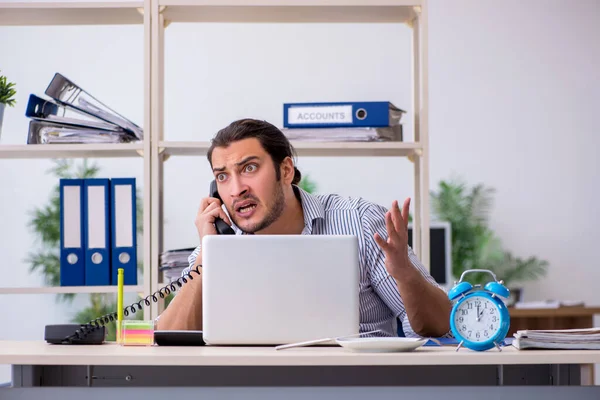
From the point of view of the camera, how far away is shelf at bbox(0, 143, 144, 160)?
2828 mm

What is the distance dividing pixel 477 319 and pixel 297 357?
379 millimetres

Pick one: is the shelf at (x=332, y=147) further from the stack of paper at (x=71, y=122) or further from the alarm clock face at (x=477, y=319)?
the alarm clock face at (x=477, y=319)

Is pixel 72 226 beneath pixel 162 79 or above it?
beneath

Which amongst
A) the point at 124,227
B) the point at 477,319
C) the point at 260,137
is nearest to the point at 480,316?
the point at 477,319

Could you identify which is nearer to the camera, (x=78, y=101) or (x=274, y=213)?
(x=274, y=213)

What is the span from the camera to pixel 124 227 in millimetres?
2842

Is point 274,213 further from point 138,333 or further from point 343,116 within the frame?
point 138,333

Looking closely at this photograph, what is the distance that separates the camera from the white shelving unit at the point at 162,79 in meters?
2.82

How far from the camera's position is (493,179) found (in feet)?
19.8

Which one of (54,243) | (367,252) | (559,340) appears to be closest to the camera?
(559,340)

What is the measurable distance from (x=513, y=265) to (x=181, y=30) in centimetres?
302

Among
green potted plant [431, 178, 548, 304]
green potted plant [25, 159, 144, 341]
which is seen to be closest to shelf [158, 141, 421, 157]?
green potted plant [25, 159, 144, 341]

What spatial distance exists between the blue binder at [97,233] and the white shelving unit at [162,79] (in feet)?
0.20

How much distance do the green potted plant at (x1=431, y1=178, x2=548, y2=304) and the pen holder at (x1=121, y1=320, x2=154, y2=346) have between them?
14.1 ft
